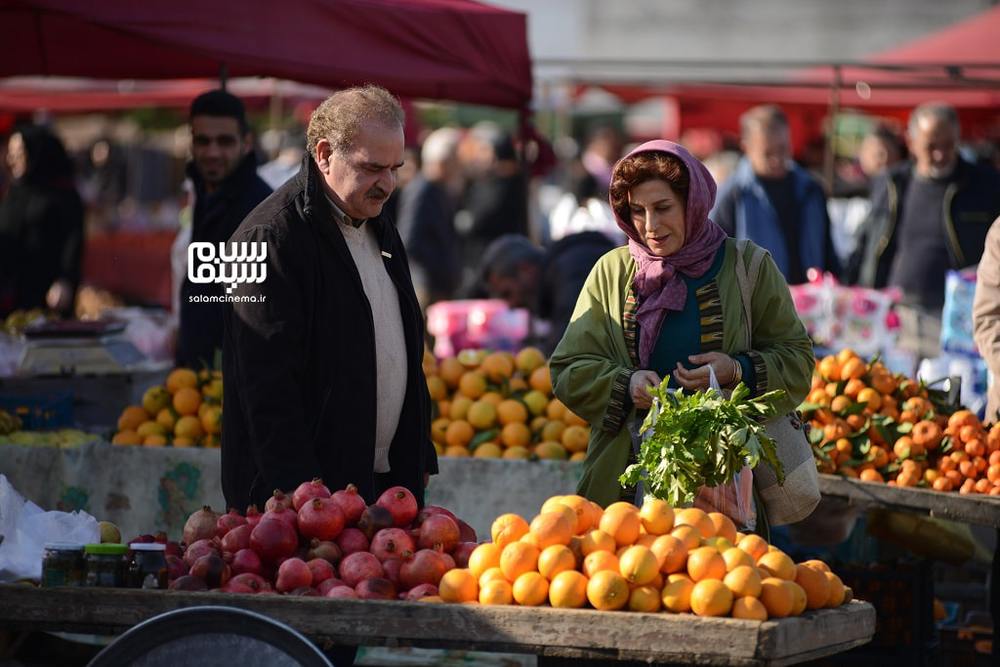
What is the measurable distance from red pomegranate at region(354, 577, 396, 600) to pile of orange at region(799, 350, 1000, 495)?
261 centimetres

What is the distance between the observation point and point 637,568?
3523 millimetres

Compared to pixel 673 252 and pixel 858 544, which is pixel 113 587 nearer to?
pixel 673 252

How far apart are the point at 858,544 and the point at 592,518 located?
349 centimetres

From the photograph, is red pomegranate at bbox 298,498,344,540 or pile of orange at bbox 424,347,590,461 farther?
pile of orange at bbox 424,347,590,461

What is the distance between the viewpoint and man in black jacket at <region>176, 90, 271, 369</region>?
647cm

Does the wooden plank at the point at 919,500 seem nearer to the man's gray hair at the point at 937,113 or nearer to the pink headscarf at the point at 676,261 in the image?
the pink headscarf at the point at 676,261

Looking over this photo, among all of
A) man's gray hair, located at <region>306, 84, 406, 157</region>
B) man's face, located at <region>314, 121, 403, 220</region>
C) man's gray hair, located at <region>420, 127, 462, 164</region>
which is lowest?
man's face, located at <region>314, 121, 403, 220</region>

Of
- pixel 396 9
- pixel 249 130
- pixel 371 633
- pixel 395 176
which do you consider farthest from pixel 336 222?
pixel 396 9

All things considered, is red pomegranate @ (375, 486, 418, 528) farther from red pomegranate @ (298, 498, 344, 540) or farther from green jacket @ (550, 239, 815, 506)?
green jacket @ (550, 239, 815, 506)

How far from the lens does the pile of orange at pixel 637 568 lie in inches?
138

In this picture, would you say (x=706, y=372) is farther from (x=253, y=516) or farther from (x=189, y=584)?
(x=189, y=584)

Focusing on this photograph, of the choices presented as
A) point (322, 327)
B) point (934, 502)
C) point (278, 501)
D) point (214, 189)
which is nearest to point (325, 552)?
point (278, 501)

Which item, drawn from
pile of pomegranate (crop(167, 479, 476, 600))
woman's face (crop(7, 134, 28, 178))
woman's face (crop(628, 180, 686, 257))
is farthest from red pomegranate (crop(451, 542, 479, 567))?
woman's face (crop(7, 134, 28, 178))

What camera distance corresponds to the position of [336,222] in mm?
4352
